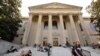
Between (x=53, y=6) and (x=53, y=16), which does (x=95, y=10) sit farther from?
(x=53, y=16)

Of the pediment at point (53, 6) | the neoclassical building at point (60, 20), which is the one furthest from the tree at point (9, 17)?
the pediment at point (53, 6)

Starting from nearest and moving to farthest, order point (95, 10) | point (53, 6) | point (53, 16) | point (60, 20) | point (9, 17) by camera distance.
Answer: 1. point (95, 10)
2. point (9, 17)
3. point (60, 20)
4. point (53, 6)
5. point (53, 16)

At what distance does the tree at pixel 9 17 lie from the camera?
1984 centimetres

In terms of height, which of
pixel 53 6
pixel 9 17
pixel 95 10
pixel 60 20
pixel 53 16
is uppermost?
pixel 53 6

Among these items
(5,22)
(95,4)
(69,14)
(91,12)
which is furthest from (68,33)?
(5,22)

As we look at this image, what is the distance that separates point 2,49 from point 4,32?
182 inches

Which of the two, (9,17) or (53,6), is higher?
(53,6)

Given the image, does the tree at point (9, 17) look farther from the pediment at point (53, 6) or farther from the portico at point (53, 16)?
the pediment at point (53, 6)

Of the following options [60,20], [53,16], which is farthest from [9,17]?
[53,16]

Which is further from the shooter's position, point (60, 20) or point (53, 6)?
point (53, 6)

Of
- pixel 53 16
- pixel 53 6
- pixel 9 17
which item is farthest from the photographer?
pixel 53 16

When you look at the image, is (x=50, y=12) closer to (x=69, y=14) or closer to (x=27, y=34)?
(x=69, y=14)

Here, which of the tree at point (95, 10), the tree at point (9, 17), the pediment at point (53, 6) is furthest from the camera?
the pediment at point (53, 6)

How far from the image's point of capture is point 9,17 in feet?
72.0
